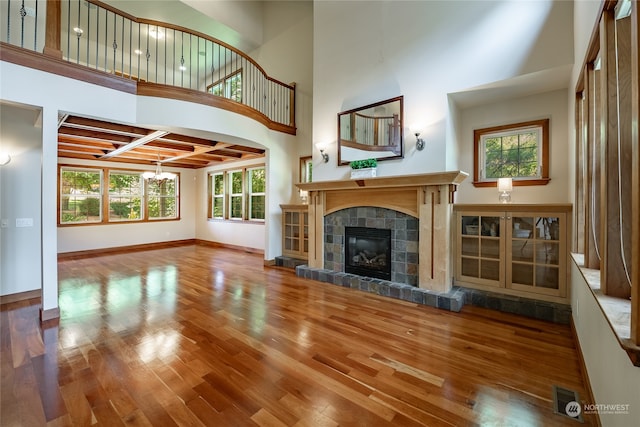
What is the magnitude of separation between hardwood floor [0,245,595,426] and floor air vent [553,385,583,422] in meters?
0.05

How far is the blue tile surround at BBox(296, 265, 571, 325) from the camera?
10.4ft

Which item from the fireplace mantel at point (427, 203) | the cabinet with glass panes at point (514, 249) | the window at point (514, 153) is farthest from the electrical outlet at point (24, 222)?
the window at point (514, 153)

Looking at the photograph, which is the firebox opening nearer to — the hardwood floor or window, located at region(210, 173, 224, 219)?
the hardwood floor

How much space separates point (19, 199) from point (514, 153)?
686 centimetres

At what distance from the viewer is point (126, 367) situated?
225cm

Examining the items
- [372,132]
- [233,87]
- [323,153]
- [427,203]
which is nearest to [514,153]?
[427,203]

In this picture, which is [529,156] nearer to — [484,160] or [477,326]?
[484,160]

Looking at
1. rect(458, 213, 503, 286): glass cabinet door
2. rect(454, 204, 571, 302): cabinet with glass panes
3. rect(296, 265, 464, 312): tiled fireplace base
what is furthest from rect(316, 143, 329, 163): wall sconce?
rect(458, 213, 503, 286): glass cabinet door

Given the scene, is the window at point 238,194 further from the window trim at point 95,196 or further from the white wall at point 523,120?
the white wall at point 523,120

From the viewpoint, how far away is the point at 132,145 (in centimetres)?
549

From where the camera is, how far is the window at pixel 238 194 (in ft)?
24.6

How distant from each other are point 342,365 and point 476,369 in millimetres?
1059

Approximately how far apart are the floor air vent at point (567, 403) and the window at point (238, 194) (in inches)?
247

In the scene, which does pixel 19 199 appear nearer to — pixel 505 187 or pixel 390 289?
pixel 390 289
